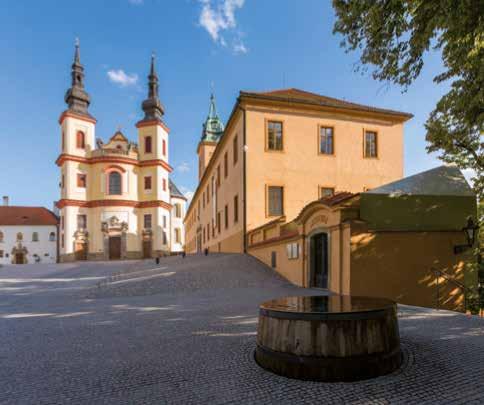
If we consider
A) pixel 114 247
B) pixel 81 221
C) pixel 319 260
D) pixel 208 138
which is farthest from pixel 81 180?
pixel 319 260

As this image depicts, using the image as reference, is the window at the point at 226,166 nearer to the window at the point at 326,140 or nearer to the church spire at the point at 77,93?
the window at the point at 326,140

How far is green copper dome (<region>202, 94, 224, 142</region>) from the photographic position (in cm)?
5486

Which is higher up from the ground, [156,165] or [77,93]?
[77,93]

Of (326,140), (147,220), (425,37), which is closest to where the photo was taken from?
(425,37)

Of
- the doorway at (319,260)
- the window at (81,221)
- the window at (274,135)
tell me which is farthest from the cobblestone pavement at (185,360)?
the window at (81,221)

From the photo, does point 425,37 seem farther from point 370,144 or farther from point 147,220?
point 147,220

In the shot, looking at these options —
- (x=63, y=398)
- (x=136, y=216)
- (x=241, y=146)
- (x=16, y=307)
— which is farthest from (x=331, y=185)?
(x=136, y=216)

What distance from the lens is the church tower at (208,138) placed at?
5245 cm

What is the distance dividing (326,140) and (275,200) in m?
5.25

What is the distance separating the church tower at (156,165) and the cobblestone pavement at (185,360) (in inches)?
1378

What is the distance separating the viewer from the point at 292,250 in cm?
1380

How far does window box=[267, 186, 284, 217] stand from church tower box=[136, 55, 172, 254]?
26.8 m

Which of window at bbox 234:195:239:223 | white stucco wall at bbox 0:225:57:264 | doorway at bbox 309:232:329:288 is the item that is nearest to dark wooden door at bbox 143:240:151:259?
white stucco wall at bbox 0:225:57:264

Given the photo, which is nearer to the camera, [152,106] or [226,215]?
[226,215]
